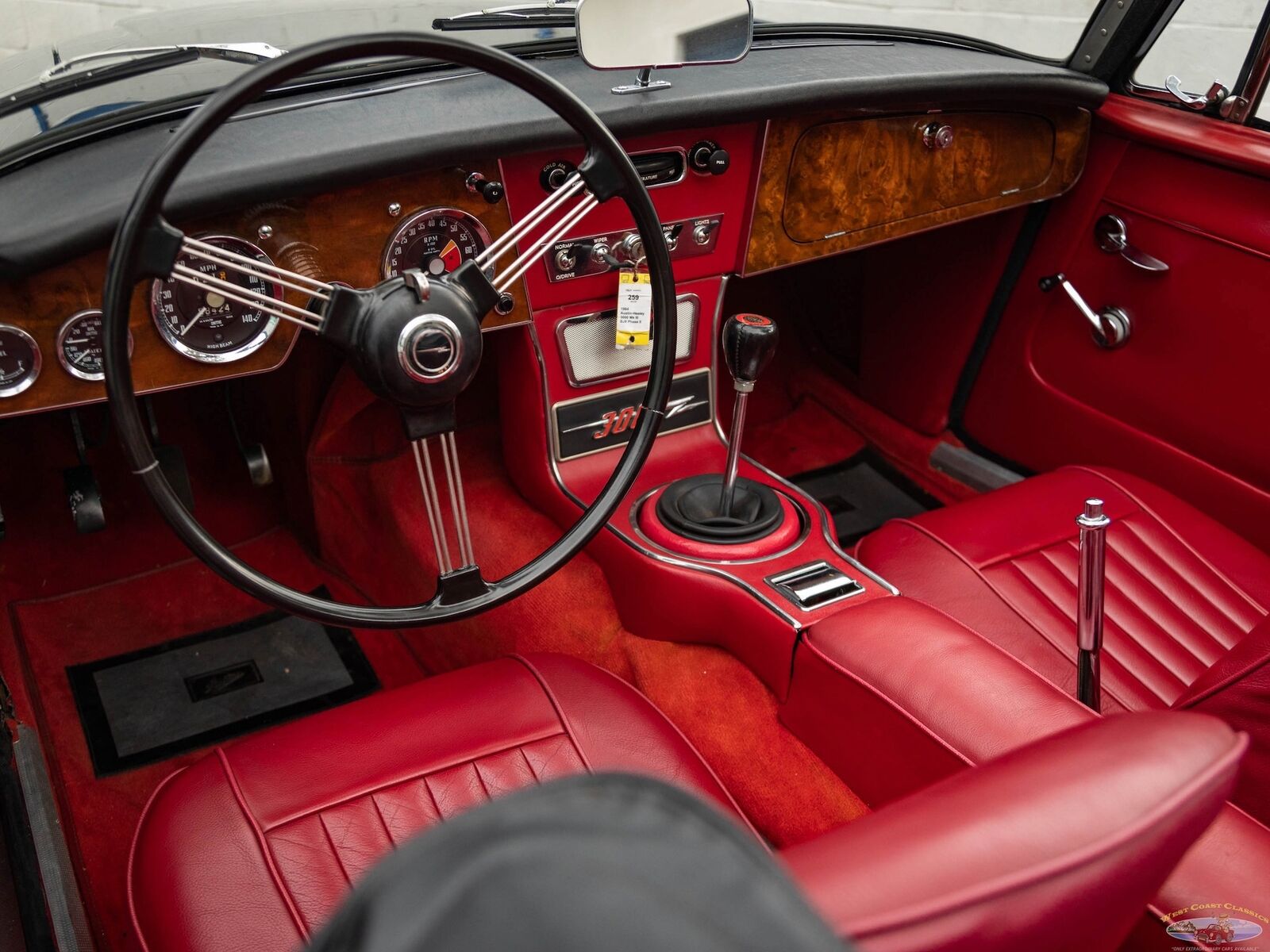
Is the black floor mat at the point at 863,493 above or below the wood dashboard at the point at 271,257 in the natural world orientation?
below

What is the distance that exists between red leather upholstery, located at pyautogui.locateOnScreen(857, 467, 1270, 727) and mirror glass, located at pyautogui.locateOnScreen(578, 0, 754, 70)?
809 mm

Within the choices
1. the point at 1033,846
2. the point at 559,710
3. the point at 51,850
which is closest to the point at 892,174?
the point at 559,710

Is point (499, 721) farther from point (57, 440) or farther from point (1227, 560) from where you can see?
point (57, 440)

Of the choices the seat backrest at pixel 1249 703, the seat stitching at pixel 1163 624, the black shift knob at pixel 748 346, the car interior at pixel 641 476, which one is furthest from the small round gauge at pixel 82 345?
the seat stitching at pixel 1163 624

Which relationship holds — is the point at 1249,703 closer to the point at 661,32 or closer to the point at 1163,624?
the point at 1163,624

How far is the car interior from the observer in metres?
1.08

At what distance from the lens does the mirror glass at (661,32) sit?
4.62ft

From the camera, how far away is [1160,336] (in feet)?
6.70

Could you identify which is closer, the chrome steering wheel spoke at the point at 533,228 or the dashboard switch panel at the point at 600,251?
the chrome steering wheel spoke at the point at 533,228

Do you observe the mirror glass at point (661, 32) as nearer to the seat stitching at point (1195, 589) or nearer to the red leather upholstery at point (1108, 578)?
the red leather upholstery at point (1108, 578)

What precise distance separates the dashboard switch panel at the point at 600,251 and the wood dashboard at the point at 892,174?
15 centimetres

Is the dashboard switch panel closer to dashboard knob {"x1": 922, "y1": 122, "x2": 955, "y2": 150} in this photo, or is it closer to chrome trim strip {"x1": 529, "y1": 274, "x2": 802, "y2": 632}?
chrome trim strip {"x1": 529, "y1": 274, "x2": 802, "y2": 632}

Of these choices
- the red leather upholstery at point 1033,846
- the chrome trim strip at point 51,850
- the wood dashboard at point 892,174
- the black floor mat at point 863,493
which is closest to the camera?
the red leather upholstery at point 1033,846

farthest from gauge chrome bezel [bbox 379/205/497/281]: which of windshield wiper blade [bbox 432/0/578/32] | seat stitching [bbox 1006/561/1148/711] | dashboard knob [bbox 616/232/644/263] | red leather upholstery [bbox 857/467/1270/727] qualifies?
seat stitching [bbox 1006/561/1148/711]
